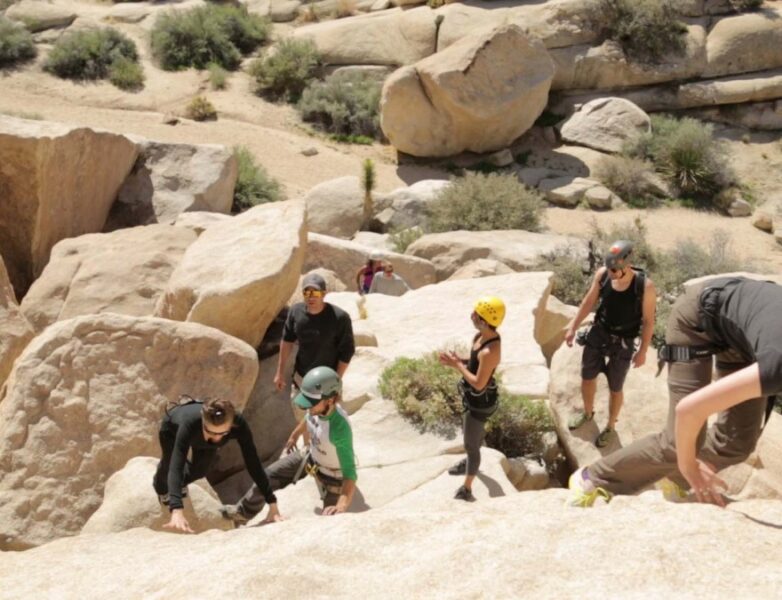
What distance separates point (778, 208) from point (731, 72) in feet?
18.0

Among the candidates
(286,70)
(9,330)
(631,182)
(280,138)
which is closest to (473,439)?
(9,330)

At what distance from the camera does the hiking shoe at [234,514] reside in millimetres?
5285

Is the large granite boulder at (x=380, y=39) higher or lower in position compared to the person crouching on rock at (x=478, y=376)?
higher

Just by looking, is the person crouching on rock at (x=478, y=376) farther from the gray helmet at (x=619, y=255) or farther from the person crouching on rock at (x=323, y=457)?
the gray helmet at (x=619, y=255)

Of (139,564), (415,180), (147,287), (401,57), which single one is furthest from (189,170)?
(401,57)

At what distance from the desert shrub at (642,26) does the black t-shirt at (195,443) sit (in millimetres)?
21490

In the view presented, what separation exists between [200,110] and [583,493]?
1993cm

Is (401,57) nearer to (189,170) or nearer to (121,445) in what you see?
(189,170)

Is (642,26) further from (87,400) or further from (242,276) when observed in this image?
(87,400)

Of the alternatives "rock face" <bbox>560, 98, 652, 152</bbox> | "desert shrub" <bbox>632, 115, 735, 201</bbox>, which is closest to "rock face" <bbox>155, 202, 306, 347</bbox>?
"desert shrub" <bbox>632, 115, 735, 201</bbox>

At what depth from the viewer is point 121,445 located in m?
6.27

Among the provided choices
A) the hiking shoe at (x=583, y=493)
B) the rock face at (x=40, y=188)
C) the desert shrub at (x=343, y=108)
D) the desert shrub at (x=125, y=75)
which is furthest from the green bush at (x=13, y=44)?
the hiking shoe at (x=583, y=493)

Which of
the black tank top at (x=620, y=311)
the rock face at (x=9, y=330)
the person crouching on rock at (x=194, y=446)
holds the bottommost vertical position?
the rock face at (x=9, y=330)

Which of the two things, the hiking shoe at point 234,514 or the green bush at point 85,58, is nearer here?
the hiking shoe at point 234,514
